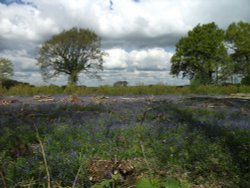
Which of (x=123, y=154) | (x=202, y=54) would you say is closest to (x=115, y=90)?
(x=123, y=154)

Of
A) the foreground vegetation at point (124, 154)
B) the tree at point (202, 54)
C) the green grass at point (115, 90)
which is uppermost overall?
the tree at point (202, 54)

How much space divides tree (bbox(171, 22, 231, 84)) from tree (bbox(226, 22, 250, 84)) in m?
2.34

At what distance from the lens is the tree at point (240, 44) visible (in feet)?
190

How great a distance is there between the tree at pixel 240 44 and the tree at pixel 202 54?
7.68 feet

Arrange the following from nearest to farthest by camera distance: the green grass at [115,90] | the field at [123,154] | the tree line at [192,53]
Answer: the field at [123,154]
the green grass at [115,90]
the tree line at [192,53]

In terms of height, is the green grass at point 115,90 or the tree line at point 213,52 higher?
the tree line at point 213,52

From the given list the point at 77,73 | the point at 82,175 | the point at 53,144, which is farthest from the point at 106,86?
the point at 82,175

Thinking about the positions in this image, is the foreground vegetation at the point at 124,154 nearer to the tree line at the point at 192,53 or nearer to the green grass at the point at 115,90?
the green grass at the point at 115,90

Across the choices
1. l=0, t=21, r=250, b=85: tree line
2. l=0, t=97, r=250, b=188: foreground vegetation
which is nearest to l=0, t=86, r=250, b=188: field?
l=0, t=97, r=250, b=188: foreground vegetation

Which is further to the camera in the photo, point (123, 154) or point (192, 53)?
point (192, 53)

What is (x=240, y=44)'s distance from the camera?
58219 millimetres

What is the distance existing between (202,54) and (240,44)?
19.5ft

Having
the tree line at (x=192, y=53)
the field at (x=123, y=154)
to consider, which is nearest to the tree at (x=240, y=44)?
the tree line at (x=192, y=53)

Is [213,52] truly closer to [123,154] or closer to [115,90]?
[115,90]
